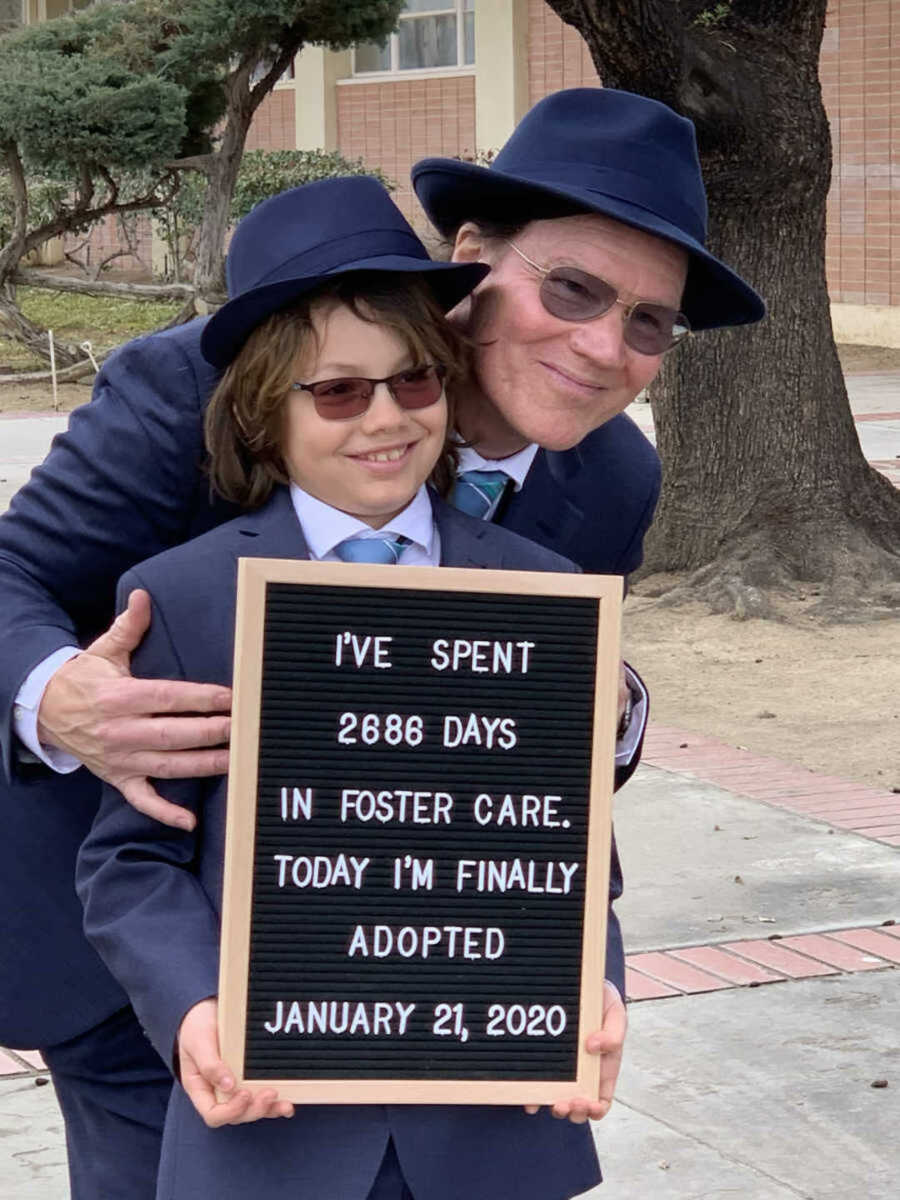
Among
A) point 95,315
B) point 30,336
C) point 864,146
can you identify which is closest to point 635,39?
point 30,336

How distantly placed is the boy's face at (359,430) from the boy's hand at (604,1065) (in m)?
0.60

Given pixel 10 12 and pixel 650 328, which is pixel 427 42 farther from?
pixel 650 328

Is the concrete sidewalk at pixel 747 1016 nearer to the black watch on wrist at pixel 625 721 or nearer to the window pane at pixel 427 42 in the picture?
the black watch on wrist at pixel 625 721

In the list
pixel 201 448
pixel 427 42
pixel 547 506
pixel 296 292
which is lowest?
pixel 427 42

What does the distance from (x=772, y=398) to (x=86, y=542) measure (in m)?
7.31

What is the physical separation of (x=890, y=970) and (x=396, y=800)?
3216 millimetres

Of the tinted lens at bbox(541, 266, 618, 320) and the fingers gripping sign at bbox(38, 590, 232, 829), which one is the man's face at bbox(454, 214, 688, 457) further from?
the fingers gripping sign at bbox(38, 590, 232, 829)

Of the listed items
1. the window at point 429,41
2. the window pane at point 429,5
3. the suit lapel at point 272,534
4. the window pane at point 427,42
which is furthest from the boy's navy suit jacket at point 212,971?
the window pane at point 429,5

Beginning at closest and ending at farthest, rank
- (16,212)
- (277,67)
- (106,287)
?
(16,212) → (277,67) → (106,287)

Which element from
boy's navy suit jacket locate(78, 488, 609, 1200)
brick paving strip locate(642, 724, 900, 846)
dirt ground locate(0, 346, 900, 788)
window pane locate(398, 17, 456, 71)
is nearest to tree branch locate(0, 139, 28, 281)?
window pane locate(398, 17, 456, 71)

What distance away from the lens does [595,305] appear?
8.23ft

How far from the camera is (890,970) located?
512cm

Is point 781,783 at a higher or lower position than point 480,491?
lower

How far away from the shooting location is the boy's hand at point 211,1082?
6.89 feet
